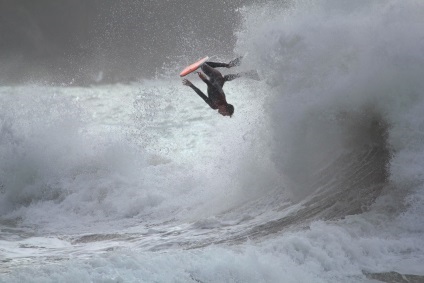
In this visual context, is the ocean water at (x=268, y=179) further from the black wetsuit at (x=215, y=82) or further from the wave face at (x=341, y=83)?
A: the black wetsuit at (x=215, y=82)

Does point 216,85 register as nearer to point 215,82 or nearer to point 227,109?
point 215,82

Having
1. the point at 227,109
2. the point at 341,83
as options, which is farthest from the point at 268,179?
the point at 227,109

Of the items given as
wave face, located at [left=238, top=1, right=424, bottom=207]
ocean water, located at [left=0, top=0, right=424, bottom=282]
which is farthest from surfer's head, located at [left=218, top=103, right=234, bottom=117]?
wave face, located at [left=238, top=1, right=424, bottom=207]

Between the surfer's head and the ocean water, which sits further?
the surfer's head

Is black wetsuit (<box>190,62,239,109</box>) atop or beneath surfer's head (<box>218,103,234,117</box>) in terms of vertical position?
atop

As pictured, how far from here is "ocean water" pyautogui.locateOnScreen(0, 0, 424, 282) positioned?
711 cm

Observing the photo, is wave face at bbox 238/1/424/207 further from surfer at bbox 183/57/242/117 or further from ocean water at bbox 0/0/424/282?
surfer at bbox 183/57/242/117

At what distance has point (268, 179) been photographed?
1276 cm

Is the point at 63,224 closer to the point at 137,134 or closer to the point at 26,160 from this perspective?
the point at 26,160

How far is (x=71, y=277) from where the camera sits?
18.9 feet

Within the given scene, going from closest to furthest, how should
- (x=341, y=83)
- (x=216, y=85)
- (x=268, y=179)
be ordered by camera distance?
(x=216, y=85)
(x=341, y=83)
(x=268, y=179)

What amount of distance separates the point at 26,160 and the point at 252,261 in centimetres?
1233

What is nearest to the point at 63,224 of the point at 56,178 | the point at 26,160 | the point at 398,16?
the point at 56,178

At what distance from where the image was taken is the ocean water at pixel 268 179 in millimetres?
7109
